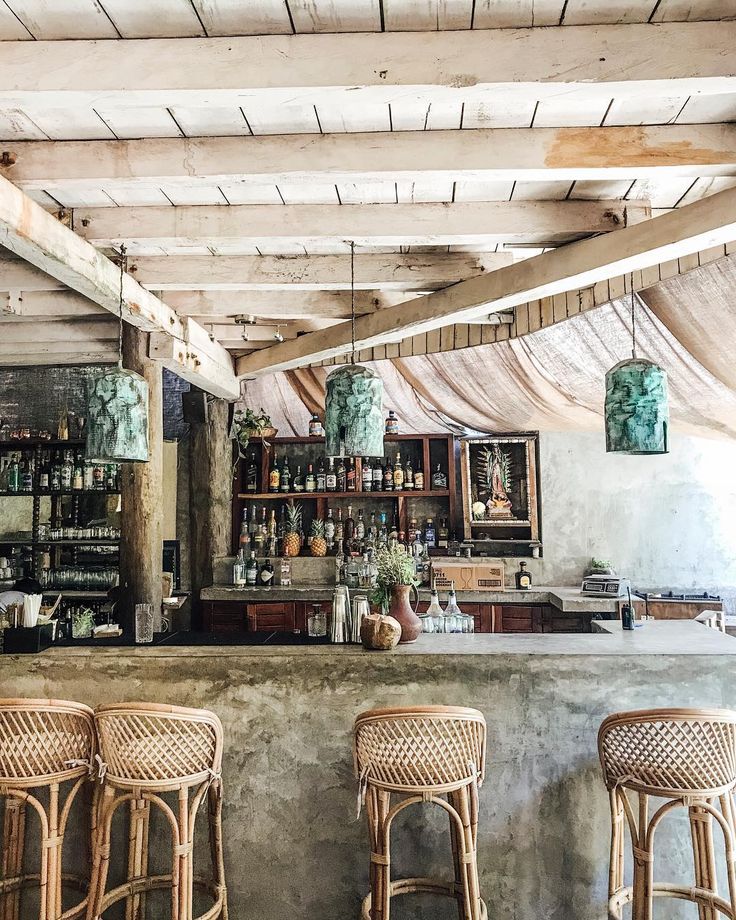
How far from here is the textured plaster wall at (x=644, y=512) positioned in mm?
6785

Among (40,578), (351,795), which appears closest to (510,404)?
(351,795)

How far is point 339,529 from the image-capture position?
7172 millimetres

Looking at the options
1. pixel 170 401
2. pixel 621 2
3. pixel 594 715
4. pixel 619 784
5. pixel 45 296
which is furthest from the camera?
pixel 170 401

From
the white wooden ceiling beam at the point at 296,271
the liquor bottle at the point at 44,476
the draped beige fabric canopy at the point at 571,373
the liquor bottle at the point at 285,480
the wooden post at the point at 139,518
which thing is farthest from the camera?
the liquor bottle at the point at 285,480

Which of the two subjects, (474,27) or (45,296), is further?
(45,296)

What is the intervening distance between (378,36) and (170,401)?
602 cm

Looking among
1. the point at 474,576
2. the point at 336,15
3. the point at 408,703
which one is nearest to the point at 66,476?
the point at 474,576

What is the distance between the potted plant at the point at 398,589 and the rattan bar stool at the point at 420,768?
76 centimetres

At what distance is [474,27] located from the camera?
1.92m

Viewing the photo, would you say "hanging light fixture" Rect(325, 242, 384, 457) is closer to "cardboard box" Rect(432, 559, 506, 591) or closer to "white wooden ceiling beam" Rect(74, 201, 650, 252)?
"white wooden ceiling beam" Rect(74, 201, 650, 252)

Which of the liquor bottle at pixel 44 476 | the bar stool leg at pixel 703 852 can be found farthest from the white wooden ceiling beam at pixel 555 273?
the liquor bottle at pixel 44 476

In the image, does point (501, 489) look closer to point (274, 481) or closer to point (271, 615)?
point (274, 481)

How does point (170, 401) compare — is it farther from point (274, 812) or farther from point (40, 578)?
point (274, 812)

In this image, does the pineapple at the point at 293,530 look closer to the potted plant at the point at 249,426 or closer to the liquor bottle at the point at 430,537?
the potted plant at the point at 249,426
